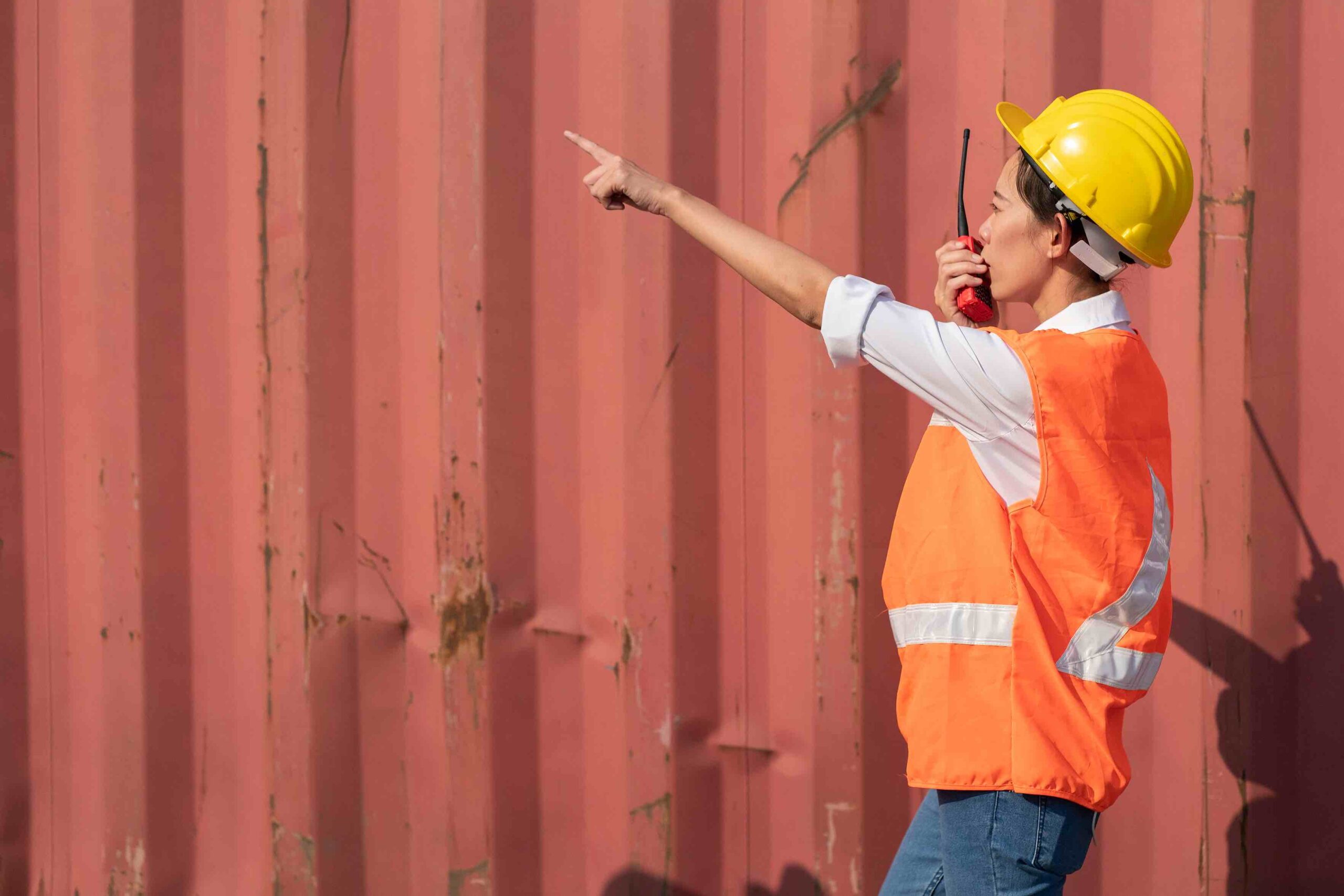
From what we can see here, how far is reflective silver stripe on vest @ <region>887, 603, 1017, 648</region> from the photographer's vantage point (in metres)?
1.24

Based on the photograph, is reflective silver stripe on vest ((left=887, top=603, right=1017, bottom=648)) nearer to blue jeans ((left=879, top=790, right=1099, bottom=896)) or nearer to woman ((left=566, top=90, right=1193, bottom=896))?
woman ((left=566, top=90, right=1193, bottom=896))

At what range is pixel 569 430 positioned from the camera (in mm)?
2186

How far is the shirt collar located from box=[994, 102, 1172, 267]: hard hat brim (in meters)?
0.06

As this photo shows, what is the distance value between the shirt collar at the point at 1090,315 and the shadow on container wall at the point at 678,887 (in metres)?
1.38

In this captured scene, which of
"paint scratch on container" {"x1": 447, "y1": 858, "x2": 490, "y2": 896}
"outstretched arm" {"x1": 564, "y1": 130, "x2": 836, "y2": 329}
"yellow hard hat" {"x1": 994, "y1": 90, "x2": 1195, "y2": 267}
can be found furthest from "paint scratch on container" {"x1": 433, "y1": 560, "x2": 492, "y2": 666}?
"yellow hard hat" {"x1": 994, "y1": 90, "x2": 1195, "y2": 267}

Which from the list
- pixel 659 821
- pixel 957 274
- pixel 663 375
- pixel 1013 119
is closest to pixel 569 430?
pixel 663 375

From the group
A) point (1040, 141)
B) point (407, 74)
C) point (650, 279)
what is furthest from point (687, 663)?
point (407, 74)

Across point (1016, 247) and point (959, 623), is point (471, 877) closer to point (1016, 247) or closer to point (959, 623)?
point (959, 623)

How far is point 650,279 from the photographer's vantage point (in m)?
2.12

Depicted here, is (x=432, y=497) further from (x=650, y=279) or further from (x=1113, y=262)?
(x=1113, y=262)

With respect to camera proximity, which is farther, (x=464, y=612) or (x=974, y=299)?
(x=464, y=612)

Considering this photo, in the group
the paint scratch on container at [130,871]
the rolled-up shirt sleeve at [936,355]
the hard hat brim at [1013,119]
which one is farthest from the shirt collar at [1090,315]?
the paint scratch on container at [130,871]

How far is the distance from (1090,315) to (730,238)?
0.48 meters

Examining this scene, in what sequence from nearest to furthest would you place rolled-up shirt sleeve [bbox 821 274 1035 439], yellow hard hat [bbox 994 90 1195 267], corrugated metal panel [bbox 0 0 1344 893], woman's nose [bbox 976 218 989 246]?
rolled-up shirt sleeve [bbox 821 274 1035 439], yellow hard hat [bbox 994 90 1195 267], woman's nose [bbox 976 218 989 246], corrugated metal panel [bbox 0 0 1344 893]
